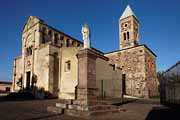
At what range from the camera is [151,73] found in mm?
29969

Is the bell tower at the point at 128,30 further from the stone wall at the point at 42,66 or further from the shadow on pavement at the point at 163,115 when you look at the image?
the shadow on pavement at the point at 163,115

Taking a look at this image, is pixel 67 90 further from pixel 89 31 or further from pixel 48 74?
pixel 89 31

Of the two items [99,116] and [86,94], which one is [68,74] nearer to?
[86,94]

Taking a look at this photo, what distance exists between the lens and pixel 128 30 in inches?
1513

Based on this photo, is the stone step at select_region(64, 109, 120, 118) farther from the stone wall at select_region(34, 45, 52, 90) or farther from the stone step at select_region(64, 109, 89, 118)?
the stone wall at select_region(34, 45, 52, 90)

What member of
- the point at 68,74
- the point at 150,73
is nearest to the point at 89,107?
the point at 68,74

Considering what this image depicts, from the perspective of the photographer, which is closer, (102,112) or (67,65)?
(102,112)

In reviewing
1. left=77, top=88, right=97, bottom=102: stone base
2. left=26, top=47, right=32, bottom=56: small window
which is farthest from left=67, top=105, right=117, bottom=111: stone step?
left=26, top=47, right=32, bottom=56: small window

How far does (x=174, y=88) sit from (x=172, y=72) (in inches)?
47.8

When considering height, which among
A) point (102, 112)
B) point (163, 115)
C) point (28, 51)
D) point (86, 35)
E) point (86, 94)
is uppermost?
point (28, 51)

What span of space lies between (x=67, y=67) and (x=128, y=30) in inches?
→ 835

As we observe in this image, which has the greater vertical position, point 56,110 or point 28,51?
point 28,51

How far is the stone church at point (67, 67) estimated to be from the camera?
70.5ft

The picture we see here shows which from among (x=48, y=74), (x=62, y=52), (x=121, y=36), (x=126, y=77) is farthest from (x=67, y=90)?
(x=121, y=36)
